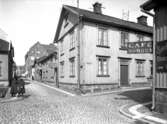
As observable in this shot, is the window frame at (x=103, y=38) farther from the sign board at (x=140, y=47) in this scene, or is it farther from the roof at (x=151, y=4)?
the roof at (x=151, y=4)

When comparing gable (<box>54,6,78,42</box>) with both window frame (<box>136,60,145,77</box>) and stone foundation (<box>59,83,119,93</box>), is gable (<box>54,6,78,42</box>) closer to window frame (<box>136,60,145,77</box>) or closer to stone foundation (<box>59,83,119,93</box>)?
stone foundation (<box>59,83,119,93</box>)

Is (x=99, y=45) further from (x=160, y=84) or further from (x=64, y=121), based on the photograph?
(x=64, y=121)

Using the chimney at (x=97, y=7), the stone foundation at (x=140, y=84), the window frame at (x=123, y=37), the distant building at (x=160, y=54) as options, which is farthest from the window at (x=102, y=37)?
the distant building at (x=160, y=54)

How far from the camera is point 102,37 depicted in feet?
47.2

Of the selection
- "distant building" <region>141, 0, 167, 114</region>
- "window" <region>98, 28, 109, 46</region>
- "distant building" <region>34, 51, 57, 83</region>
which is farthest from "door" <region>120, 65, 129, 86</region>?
"distant building" <region>34, 51, 57, 83</region>

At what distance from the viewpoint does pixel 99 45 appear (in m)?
14.0

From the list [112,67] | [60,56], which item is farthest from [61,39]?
[112,67]

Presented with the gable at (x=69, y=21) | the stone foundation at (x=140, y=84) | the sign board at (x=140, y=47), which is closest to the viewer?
the sign board at (x=140, y=47)

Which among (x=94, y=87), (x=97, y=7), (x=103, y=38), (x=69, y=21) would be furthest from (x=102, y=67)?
(x=97, y=7)

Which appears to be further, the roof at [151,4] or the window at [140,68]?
the window at [140,68]

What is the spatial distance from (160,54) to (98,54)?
7.79 m

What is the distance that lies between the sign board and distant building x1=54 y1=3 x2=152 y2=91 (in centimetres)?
404

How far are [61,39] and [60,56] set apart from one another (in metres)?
2.32

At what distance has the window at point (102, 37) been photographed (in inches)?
562
